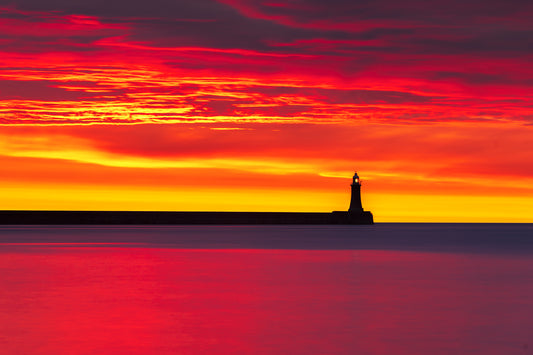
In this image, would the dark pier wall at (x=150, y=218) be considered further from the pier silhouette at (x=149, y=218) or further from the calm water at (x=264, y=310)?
the calm water at (x=264, y=310)

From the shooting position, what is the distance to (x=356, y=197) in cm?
11025

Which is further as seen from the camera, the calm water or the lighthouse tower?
the lighthouse tower

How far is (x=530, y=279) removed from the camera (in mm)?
29938

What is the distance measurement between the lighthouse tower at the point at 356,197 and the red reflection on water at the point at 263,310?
72127 mm

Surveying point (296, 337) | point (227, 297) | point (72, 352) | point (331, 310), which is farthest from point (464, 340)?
point (227, 297)

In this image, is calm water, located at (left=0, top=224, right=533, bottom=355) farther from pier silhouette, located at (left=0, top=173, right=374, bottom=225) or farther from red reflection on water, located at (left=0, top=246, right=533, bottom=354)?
pier silhouette, located at (left=0, top=173, right=374, bottom=225)

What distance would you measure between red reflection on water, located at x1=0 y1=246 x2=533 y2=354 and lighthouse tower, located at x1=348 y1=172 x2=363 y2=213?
7213cm

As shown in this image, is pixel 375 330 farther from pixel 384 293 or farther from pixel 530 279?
pixel 530 279

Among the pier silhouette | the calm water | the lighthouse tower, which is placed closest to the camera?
the calm water

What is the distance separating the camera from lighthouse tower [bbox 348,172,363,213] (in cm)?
10781

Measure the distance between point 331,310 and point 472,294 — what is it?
5835mm

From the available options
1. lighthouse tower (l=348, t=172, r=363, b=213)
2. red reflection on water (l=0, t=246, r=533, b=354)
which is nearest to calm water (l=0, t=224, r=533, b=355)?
red reflection on water (l=0, t=246, r=533, b=354)

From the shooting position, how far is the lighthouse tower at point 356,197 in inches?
4245

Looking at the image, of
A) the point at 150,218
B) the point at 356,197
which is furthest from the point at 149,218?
the point at 356,197
